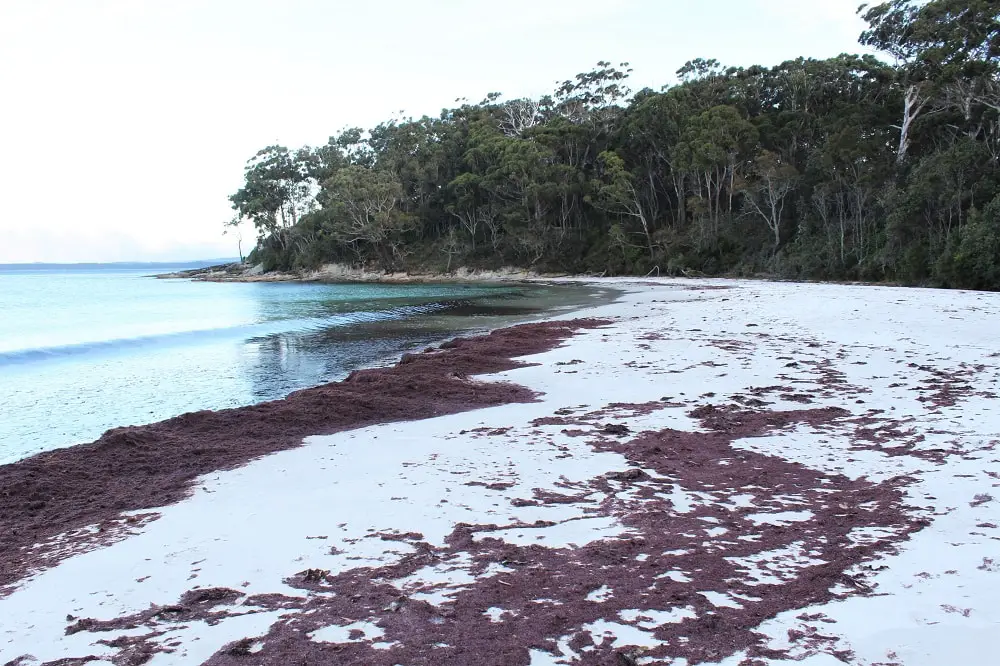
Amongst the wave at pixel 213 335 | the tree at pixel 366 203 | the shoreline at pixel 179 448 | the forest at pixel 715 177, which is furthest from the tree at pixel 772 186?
the tree at pixel 366 203

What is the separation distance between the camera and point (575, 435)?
5.84m

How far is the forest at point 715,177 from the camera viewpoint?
85.7 ft

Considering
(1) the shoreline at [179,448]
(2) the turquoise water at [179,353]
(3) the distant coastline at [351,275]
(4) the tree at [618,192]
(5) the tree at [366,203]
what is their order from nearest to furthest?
(1) the shoreline at [179,448]
(2) the turquoise water at [179,353]
(4) the tree at [618,192]
(3) the distant coastline at [351,275]
(5) the tree at [366,203]

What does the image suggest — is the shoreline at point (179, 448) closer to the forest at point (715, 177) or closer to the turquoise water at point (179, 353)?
the turquoise water at point (179, 353)

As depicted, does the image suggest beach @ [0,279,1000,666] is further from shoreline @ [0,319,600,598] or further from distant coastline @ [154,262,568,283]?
distant coastline @ [154,262,568,283]

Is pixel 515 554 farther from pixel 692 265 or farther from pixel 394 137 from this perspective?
pixel 394 137

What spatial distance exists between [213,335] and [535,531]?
18.3 meters

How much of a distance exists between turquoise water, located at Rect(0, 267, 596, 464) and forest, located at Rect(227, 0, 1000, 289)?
1487cm

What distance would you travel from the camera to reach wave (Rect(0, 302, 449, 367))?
15.5 meters

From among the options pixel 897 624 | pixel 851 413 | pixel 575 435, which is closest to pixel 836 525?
pixel 897 624

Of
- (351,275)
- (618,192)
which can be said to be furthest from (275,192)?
(618,192)

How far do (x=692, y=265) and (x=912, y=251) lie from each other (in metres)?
15.2

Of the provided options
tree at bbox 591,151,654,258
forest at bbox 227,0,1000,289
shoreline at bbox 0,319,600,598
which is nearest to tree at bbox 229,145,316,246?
forest at bbox 227,0,1000,289

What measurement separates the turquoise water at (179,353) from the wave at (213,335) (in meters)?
0.04
